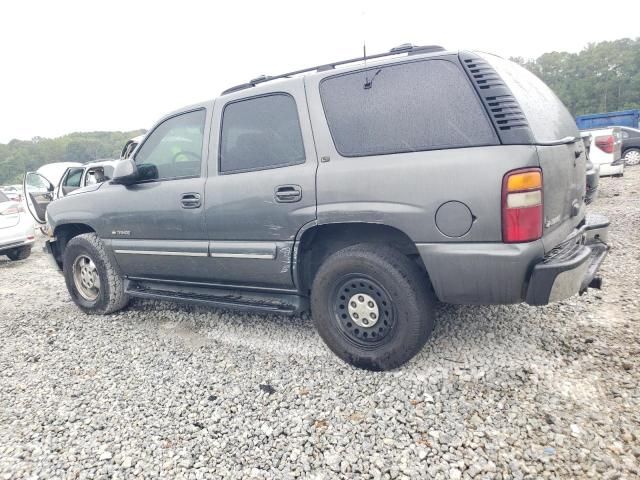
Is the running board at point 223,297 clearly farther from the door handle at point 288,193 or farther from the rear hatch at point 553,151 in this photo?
the rear hatch at point 553,151

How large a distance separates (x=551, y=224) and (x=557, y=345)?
0.97m

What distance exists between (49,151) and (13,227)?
6302 centimetres

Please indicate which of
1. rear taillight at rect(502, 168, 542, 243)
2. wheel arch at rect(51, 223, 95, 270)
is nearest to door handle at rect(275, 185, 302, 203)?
rear taillight at rect(502, 168, 542, 243)

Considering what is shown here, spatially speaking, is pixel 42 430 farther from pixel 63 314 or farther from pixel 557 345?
pixel 557 345

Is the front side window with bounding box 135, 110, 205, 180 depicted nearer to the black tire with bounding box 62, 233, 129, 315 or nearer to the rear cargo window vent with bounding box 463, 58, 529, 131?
the black tire with bounding box 62, 233, 129, 315

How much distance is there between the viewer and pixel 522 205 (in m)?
2.14

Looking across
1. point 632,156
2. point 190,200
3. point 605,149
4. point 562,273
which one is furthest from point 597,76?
point 190,200

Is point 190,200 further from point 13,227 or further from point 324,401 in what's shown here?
point 13,227

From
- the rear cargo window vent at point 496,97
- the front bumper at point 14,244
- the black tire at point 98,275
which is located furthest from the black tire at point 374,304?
the front bumper at point 14,244

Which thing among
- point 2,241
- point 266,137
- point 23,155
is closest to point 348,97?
point 266,137

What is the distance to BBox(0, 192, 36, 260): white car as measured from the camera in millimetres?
7402

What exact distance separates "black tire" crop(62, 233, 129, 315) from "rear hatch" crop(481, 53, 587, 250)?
3657 mm

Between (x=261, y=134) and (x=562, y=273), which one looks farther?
(x=261, y=134)

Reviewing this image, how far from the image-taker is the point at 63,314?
14.4 ft
